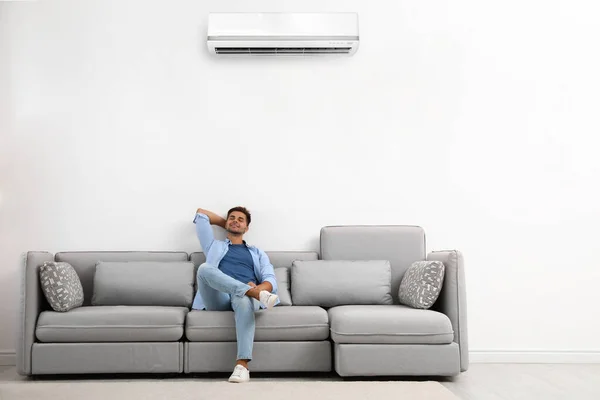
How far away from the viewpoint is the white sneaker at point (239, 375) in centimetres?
356

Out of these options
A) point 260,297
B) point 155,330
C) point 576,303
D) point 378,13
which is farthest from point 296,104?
point 576,303

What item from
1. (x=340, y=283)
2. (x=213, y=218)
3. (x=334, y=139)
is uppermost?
(x=334, y=139)

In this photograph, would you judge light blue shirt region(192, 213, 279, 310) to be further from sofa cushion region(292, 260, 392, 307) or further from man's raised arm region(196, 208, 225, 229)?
sofa cushion region(292, 260, 392, 307)

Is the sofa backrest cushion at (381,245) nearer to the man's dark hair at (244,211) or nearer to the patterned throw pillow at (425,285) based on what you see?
the patterned throw pillow at (425,285)

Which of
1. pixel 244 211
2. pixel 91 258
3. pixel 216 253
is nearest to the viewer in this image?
pixel 216 253

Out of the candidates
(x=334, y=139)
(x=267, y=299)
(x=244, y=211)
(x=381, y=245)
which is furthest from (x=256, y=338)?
(x=334, y=139)

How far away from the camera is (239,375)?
3.56m

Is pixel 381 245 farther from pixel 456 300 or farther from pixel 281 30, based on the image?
pixel 281 30

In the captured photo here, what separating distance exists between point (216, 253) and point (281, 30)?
5.76 ft

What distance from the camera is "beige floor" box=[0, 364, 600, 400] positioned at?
3.36 metres

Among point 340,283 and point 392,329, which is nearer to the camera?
point 392,329

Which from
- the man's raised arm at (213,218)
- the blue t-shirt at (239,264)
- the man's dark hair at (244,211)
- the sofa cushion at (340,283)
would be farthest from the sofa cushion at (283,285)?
the man's raised arm at (213,218)

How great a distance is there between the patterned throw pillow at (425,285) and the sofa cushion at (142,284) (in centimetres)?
147

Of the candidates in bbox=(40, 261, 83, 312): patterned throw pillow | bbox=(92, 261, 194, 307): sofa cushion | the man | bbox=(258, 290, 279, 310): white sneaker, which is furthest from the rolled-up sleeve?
bbox=(40, 261, 83, 312): patterned throw pillow
